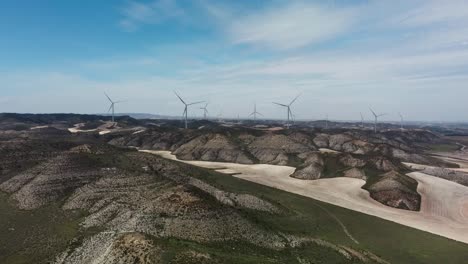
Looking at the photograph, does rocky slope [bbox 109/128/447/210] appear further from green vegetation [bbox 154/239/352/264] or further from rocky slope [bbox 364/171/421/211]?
green vegetation [bbox 154/239/352/264]

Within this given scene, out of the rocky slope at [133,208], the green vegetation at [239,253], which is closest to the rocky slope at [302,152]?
the rocky slope at [133,208]

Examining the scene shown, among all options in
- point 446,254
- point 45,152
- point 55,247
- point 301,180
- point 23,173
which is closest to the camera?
point 55,247

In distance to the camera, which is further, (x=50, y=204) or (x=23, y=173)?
(x=23, y=173)

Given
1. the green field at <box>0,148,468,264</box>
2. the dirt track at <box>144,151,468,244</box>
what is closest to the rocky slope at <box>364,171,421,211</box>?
the dirt track at <box>144,151,468,244</box>

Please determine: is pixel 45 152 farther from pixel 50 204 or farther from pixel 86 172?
pixel 50 204

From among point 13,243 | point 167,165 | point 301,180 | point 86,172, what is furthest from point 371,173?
point 13,243

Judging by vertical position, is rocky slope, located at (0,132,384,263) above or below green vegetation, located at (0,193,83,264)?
above
